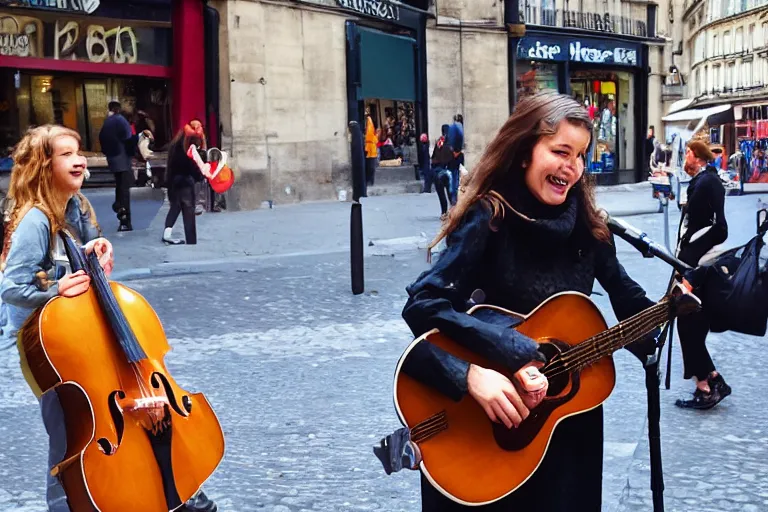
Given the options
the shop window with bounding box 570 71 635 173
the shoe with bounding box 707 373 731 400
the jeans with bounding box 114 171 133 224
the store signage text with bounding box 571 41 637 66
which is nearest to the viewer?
the shoe with bounding box 707 373 731 400

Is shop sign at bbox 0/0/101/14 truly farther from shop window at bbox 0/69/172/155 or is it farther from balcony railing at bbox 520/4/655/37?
balcony railing at bbox 520/4/655/37

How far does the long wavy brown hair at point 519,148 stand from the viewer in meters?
2.62

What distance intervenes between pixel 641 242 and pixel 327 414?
297 centimetres

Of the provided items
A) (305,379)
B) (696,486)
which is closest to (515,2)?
(305,379)

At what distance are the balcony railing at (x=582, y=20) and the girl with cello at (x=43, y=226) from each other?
24894 millimetres

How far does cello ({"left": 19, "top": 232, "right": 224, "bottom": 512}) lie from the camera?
289 cm

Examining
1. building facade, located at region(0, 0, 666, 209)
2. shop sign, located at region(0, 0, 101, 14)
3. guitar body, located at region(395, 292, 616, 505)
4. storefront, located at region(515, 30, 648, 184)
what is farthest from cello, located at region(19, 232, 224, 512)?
storefront, located at region(515, 30, 648, 184)

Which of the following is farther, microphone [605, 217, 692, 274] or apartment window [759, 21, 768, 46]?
apartment window [759, 21, 768, 46]

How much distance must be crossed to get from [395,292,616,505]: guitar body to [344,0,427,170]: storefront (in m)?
18.9

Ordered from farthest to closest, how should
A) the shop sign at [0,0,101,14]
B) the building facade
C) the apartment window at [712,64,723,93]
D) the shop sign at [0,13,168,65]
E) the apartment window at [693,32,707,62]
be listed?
1. the building facade
2. the shop sign at [0,13,168,65]
3. the shop sign at [0,0,101,14]
4. the apartment window at [693,32,707,62]
5. the apartment window at [712,64,723,93]

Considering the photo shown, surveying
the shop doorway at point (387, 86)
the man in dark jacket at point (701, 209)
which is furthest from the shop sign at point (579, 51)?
the man in dark jacket at point (701, 209)

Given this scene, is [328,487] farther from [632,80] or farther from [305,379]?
[632,80]

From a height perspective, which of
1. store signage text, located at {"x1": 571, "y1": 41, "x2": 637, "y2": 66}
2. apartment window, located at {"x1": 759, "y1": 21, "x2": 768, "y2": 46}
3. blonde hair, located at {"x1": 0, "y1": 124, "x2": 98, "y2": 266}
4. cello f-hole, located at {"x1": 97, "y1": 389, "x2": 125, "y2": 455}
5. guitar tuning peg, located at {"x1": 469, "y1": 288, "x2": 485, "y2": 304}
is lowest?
cello f-hole, located at {"x1": 97, "y1": 389, "x2": 125, "y2": 455}

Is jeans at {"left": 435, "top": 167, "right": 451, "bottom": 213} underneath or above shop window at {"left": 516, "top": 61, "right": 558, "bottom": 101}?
underneath
